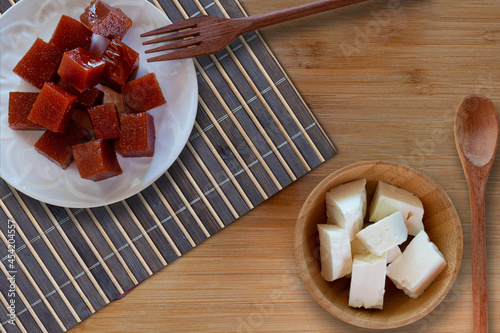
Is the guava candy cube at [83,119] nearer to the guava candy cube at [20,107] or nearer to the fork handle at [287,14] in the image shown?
the guava candy cube at [20,107]

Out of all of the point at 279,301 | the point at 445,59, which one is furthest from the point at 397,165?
the point at 279,301

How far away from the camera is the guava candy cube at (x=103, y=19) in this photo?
119 centimetres

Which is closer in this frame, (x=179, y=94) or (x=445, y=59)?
(x=179, y=94)

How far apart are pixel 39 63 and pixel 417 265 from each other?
116 cm

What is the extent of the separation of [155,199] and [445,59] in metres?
0.99

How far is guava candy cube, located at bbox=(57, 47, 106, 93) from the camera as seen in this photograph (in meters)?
1.15

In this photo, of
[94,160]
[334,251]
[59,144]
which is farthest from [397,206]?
[59,144]

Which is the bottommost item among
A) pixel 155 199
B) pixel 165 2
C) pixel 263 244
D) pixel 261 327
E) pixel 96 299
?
pixel 261 327

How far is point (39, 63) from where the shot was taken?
120 centimetres

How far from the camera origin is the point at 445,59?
138cm

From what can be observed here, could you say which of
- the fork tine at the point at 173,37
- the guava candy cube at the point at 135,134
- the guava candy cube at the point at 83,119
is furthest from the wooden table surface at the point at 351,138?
the guava candy cube at the point at 83,119

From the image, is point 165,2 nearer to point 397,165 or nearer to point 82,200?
point 82,200

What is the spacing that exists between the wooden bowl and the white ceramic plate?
43 centimetres

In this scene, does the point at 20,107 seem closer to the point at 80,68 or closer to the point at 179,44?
the point at 80,68
